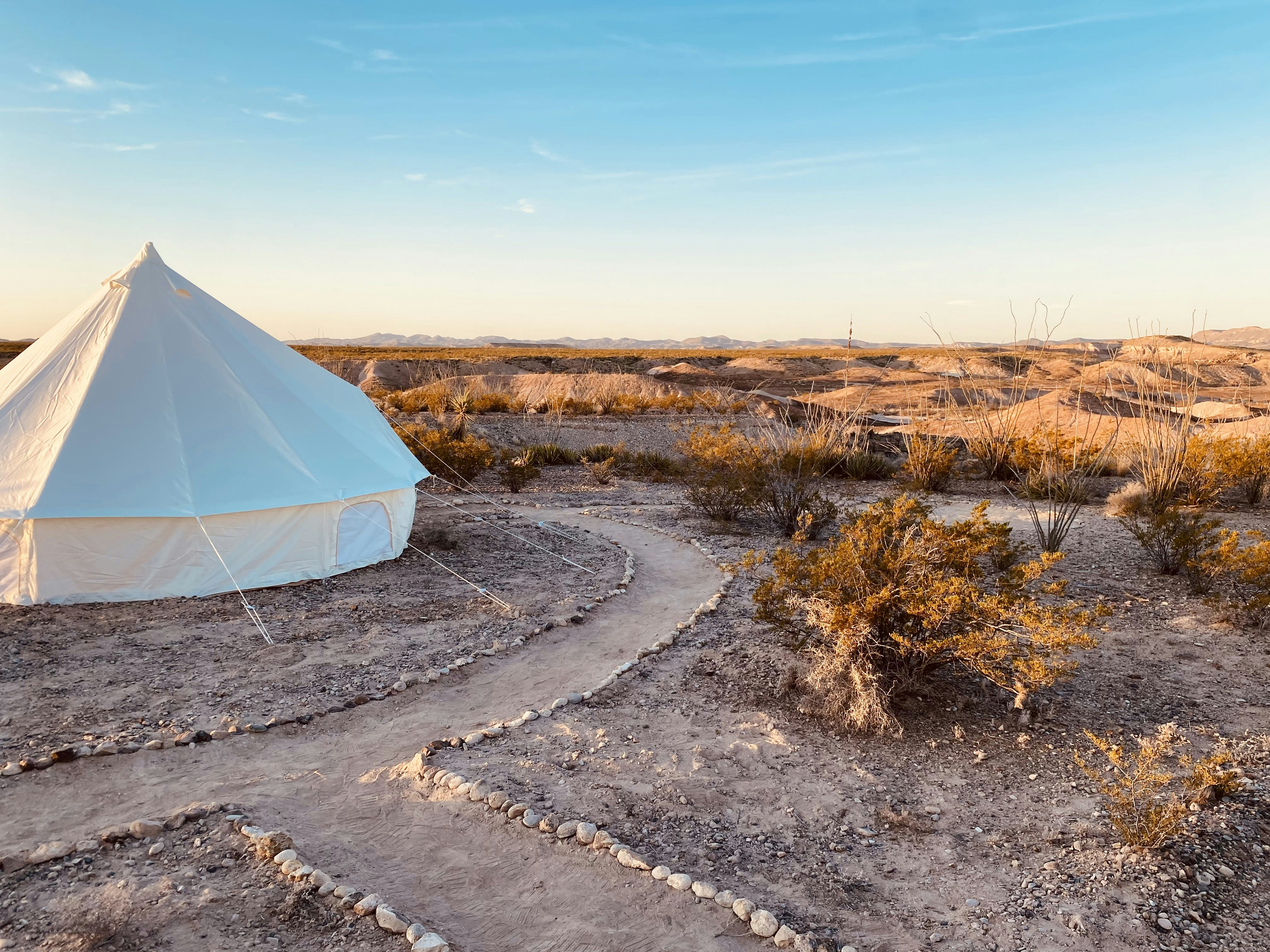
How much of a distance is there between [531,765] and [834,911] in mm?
1991

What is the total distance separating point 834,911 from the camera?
3.52 m

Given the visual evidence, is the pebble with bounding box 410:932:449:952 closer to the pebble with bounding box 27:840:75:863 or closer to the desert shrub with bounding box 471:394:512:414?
the pebble with bounding box 27:840:75:863

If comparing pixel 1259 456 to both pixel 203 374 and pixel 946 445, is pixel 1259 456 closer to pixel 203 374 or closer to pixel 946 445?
pixel 946 445

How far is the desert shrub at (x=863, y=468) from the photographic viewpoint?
1556cm

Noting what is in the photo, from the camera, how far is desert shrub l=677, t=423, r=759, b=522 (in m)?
11.8

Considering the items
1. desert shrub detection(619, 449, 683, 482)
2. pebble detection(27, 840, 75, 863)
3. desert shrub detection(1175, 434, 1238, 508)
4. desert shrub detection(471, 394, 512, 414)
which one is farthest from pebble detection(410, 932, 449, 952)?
desert shrub detection(471, 394, 512, 414)

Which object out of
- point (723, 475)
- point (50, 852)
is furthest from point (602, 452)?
point (50, 852)

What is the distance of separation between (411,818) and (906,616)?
11.3ft

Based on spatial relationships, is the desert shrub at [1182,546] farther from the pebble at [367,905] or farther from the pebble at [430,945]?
the pebble at [367,905]

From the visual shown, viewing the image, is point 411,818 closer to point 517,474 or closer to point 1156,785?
point 1156,785

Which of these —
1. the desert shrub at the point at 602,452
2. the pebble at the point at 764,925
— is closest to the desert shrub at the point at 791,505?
the desert shrub at the point at 602,452

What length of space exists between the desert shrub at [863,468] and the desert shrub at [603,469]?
448cm

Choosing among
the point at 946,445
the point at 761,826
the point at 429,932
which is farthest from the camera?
the point at 946,445

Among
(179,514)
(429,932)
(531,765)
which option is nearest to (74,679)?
(179,514)
